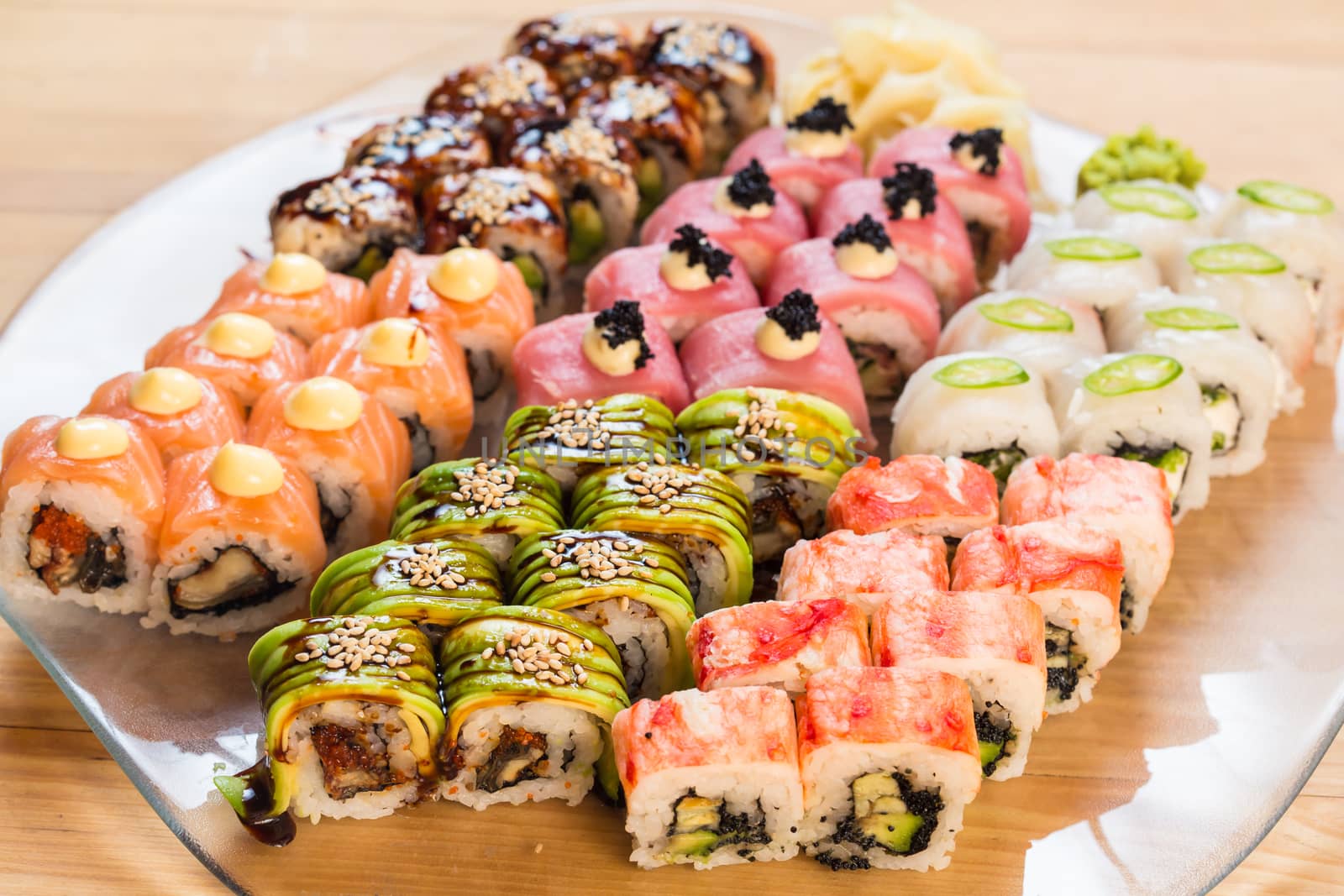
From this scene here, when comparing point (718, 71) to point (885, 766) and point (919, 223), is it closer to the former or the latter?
point (919, 223)

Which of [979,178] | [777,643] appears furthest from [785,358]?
[979,178]

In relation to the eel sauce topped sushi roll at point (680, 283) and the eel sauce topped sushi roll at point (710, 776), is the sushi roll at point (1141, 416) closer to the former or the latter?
the eel sauce topped sushi roll at point (680, 283)

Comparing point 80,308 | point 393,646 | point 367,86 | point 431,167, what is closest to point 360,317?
point 431,167

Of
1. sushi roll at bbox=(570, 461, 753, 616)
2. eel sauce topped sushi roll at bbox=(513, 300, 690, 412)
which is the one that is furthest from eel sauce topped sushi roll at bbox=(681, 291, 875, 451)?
sushi roll at bbox=(570, 461, 753, 616)

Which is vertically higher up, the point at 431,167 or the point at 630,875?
the point at 431,167

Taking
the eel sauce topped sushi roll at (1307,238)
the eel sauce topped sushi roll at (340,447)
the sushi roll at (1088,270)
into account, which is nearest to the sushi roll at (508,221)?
the eel sauce topped sushi roll at (340,447)

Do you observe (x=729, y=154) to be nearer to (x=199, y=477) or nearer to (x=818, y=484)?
(x=818, y=484)

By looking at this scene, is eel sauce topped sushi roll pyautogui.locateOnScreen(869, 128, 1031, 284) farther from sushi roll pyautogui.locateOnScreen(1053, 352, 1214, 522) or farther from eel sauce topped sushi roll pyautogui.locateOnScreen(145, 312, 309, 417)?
eel sauce topped sushi roll pyautogui.locateOnScreen(145, 312, 309, 417)
